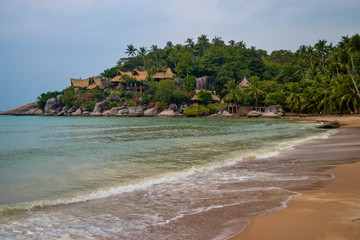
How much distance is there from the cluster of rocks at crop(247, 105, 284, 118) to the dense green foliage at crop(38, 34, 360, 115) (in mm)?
1244

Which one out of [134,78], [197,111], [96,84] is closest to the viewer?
[197,111]

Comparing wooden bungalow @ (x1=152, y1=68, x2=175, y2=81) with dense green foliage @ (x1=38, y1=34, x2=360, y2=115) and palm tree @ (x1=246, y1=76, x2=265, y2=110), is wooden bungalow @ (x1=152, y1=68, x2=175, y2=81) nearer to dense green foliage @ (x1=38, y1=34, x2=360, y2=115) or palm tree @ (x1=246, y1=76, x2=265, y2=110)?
dense green foliage @ (x1=38, y1=34, x2=360, y2=115)

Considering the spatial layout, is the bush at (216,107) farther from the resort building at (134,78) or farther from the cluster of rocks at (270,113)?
the resort building at (134,78)

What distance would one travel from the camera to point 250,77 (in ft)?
203

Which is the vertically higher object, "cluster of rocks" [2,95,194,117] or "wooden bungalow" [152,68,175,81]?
"wooden bungalow" [152,68,175,81]

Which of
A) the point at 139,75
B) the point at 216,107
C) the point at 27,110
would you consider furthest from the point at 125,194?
the point at 27,110

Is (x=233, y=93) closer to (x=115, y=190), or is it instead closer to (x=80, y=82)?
(x=115, y=190)

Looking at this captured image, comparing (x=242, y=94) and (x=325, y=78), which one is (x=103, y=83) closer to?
(x=242, y=94)

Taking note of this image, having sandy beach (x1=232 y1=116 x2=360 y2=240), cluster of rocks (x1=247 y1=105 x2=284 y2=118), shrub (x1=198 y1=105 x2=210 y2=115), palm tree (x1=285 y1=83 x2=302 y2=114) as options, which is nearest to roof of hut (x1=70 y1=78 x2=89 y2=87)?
shrub (x1=198 y1=105 x2=210 y2=115)

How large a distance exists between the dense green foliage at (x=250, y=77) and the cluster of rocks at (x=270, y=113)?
1244 millimetres

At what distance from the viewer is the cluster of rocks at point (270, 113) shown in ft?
161

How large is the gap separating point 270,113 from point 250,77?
1504cm

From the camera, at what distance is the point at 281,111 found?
50.1m

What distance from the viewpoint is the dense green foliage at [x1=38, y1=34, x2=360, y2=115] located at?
131ft
